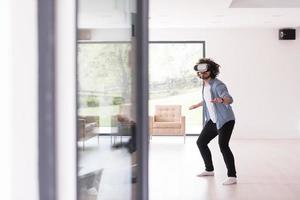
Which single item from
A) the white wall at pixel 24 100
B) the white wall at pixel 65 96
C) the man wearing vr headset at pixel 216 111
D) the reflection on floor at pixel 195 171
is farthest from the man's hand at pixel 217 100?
the white wall at pixel 24 100

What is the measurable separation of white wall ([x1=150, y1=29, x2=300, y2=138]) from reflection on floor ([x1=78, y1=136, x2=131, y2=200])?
8941 mm

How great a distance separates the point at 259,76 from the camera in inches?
440

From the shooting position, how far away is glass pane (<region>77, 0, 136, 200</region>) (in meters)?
1.67

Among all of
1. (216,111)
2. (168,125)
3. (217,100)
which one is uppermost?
(217,100)

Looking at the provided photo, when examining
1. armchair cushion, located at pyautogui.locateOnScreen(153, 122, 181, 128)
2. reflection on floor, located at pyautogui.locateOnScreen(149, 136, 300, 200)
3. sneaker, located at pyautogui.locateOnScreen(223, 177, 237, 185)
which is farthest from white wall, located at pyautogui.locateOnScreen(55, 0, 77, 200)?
armchair cushion, located at pyautogui.locateOnScreen(153, 122, 181, 128)

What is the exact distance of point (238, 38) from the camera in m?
11.2

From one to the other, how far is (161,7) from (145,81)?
5.83 meters

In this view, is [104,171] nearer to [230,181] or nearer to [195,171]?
[230,181]

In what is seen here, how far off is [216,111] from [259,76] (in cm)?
611

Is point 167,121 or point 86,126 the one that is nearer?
point 86,126

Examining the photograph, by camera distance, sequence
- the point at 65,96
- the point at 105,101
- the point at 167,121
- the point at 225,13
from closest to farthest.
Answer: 1. the point at 65,96
2. the point at 105,101
3. the point at 225,13
4. the point at 167,121

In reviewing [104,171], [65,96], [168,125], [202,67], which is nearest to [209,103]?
[202,67]

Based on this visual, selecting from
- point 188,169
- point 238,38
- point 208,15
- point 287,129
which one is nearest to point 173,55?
point 238,38

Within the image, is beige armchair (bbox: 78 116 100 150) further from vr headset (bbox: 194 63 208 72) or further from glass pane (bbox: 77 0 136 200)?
vr headset (bbox: 194 63 208 72)
